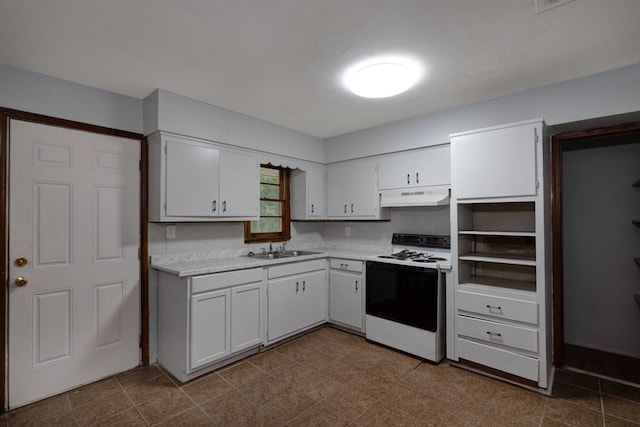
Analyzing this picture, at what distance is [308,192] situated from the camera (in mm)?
4016

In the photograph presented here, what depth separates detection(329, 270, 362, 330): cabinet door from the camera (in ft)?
11.4

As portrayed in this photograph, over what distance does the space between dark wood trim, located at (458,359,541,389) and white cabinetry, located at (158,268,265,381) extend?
1884 mm

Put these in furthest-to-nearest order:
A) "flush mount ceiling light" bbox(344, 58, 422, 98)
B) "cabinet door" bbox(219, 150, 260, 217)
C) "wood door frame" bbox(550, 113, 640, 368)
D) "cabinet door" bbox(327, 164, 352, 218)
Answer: "cabinet door" bbox(327, 164, 352, 218) → "cabinet door" bbox(219, 150, 260, 217) → "wood door frame" bbox(550, 113, 640, 368) → "flush mount ceiling light" bbox(344, 58, 422, 98)

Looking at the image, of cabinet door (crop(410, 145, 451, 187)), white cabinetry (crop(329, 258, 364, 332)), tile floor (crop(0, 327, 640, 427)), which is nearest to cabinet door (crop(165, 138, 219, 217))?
tile floor (crop(0, 327, 640, 427))

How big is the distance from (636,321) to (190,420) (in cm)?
386

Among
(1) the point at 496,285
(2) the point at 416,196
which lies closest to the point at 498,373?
(1) the point at 496,285

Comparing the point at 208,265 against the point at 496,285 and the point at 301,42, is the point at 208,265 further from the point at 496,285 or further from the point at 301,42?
the point at 496,285

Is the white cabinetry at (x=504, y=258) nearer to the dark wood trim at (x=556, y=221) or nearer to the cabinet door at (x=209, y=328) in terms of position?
the dark wood trim at (x=556, y=221)

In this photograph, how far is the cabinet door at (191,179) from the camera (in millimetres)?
2705

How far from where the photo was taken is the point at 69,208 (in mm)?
2432

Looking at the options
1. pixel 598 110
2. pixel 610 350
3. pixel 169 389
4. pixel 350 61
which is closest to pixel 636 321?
pixel 610 350

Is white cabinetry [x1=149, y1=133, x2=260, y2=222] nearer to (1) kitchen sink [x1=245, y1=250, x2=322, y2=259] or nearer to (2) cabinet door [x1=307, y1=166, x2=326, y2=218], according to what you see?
(1) kitchen sink [x1=245, y1=250, x2=322, y2=259]

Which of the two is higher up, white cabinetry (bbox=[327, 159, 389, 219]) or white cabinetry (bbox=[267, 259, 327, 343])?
white cabinetry (bbox=[327, 159, 389, 219])

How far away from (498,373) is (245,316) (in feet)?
7.24
